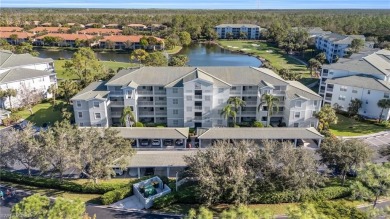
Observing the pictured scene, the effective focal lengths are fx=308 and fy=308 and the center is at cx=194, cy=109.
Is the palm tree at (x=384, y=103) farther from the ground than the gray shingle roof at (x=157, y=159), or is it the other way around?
the palm tree at (x=384, y=103)

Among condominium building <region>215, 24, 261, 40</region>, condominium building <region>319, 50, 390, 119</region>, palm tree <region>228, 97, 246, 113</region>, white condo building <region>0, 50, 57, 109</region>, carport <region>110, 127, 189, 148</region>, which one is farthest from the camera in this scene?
condominium building <region>215, 24, 261, 40</region>

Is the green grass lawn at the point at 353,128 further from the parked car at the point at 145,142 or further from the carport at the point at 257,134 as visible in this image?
the parked car at the point at 145,142

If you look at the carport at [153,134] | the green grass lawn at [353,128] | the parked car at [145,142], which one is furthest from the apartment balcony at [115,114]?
the green grass lawn at [353,128]

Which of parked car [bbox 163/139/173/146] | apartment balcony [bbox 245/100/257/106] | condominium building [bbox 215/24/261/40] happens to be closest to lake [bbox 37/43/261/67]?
condominium building [bbox 215/24/261/40]

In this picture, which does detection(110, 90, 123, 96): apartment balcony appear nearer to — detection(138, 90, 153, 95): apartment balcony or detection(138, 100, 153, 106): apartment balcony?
detection(138, 90, 153, 95): apartment balcony

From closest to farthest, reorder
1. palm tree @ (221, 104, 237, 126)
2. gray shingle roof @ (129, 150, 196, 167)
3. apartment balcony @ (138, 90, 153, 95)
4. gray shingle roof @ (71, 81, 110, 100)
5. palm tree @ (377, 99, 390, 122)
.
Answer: gray shingle roof @ (129, 150, 196, 167) → palm tree @ (221, 104, 237, 126) → gray shingle roof @ (71, 81, 110, 100) → apartment balcony @ (138, 90, 153, 95) → palm tree @ (377, 99, 390, 122)

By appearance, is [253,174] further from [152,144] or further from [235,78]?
[235,78]

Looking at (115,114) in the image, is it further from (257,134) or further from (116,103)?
(257,134)
